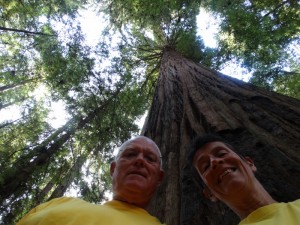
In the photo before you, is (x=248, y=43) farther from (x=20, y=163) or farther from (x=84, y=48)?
(x=20, y=163)

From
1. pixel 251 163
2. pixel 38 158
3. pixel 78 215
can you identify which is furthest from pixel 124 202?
pixel 38 158

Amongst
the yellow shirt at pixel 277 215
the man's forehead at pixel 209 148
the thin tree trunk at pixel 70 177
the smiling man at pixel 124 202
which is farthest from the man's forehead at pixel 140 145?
the thin tree trunk at pixel 70 177

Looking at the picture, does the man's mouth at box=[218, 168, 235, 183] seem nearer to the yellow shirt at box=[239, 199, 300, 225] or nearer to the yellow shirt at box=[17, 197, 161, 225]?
the yellow shirt at box=[239, 199, 300, 225]

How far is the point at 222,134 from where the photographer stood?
3092mm

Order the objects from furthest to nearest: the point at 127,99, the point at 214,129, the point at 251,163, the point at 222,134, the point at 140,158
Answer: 1. the point at 127,99
2. the point at 214,129
3. the point at 222,134
4. the point at 140,158
5. the point at 251,163

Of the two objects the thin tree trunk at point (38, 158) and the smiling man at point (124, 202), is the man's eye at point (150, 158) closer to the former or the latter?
the smiling man at point (124, 202)

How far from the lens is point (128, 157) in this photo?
259 centimetres

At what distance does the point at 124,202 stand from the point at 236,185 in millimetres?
836

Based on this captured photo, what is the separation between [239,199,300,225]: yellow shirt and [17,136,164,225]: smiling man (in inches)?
26.0

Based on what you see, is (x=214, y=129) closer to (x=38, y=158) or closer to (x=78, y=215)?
(x=78, y=215)

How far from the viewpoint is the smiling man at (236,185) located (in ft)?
5.99

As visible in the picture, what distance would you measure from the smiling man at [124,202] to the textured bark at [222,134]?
0.38 metres

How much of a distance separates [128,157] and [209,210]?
2.69 ft

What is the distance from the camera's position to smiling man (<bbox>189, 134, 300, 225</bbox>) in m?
1.83
